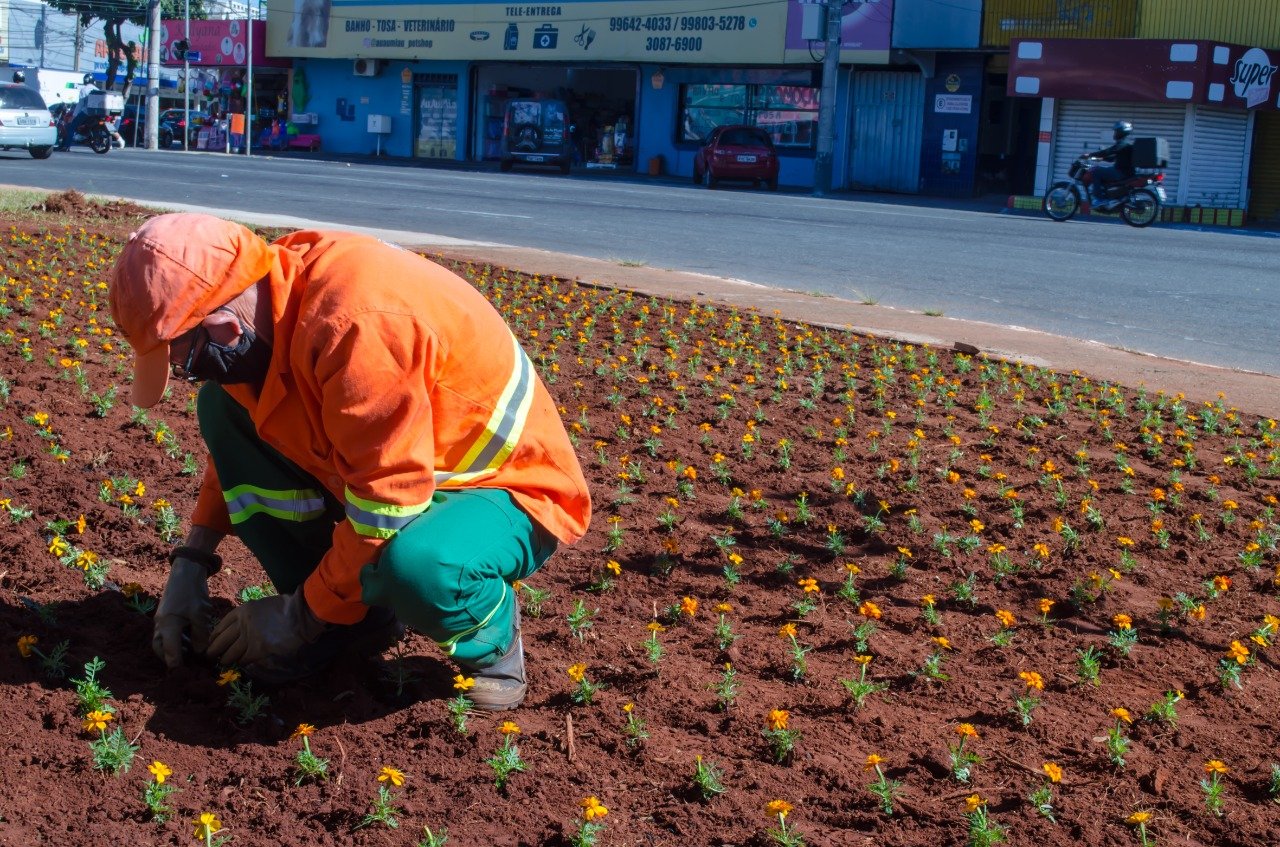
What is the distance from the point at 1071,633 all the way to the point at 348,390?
2.24 m

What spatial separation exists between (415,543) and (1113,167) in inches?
860

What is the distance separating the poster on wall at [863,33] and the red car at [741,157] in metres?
4.86

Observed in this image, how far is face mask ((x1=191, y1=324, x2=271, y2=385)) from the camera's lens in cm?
274

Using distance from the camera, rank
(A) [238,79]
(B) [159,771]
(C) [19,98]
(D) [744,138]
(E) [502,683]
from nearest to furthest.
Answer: (B) [159,771] < (E) [502,683] < (C) [19,98] < (D) [744,138] < (A) [238,79]

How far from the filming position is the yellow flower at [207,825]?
2.50 meters

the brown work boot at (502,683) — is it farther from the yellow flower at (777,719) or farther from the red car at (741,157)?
the red car at (741,157)

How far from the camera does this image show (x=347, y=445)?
271 cm

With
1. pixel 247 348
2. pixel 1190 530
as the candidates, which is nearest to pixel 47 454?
pixel 247 348

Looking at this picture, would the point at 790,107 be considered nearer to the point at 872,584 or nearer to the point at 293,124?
the point at 293,124

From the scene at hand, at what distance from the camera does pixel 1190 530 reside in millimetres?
4836

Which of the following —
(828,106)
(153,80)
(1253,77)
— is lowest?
(828,106)

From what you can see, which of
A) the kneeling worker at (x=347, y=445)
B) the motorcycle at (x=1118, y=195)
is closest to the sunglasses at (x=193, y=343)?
the kneeling worker at (x=347, y=445)

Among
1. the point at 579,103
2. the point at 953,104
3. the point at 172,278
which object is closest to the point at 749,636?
the point at 172,278

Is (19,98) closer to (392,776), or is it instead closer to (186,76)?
(186,76)
